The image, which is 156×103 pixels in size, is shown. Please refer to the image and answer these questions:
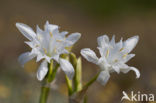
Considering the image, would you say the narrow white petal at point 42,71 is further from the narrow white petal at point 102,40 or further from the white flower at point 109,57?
the narrow white petal at point 102,40

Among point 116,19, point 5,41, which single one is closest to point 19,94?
point 5,41

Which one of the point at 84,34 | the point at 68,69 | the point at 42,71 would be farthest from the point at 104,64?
the point at 84,34

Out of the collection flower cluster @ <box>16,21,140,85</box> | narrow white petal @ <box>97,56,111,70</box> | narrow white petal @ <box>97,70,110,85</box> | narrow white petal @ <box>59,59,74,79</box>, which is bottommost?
narrow white petal @ <box>97,70,110,85</box>

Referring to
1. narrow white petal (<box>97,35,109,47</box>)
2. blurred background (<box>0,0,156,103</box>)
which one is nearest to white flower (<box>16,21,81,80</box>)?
narrow white petal (<box>97,35,109,47</box>)

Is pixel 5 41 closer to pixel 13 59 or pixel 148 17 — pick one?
pixel 13 59

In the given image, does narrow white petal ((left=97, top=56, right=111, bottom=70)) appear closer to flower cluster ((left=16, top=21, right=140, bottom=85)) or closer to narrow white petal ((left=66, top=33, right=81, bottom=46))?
flower cluster ((left=16, top=21, right=140, bottom=85))

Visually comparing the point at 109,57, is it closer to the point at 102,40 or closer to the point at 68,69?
the point at 102,40

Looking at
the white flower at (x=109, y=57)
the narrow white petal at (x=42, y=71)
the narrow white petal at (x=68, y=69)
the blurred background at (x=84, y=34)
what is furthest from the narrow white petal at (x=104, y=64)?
the blurred background at (x=84, y=34)
